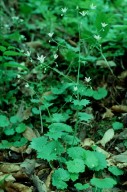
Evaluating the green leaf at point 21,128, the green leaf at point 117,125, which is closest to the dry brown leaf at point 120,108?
the green leaf at point 117,125

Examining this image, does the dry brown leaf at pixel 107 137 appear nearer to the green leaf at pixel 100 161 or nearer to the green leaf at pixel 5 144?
the green leaf at pixel 100 161

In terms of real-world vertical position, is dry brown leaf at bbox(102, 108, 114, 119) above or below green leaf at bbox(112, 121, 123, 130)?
above

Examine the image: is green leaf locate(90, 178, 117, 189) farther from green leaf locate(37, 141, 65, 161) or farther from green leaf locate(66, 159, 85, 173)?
green leaf locate(37, 141, 65, 161)

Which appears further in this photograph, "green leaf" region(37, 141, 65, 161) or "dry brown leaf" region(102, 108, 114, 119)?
"dry brown leaf" region(102, 108, 114, 119)

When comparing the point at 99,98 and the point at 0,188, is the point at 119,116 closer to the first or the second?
the point at 99,98

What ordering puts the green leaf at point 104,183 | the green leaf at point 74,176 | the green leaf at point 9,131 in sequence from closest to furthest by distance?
the green leaf at point 104,183, the green leaf at point 74,176, the green leaf at point 9,131

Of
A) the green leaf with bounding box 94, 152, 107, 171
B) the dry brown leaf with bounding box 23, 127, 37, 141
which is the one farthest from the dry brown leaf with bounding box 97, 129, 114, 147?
the dry brown leaf with bounding box 23, 127, 37, 141
